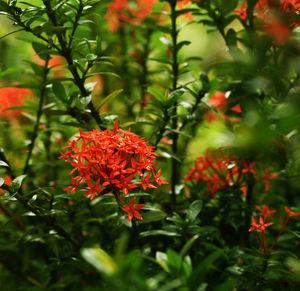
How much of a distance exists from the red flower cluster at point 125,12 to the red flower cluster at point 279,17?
0.59 meters

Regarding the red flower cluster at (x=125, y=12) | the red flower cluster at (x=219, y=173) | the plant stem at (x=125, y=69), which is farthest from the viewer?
the red flower cluster at (x=125, y=12)

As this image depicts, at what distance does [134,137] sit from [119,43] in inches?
34.9

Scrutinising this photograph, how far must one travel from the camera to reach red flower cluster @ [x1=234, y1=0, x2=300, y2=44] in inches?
18.4

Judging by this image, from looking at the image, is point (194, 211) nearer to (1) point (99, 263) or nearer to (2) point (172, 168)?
Result: (2) point (172, 168)

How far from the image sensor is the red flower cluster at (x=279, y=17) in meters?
0.47

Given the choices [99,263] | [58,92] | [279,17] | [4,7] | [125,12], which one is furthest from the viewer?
[125,12]

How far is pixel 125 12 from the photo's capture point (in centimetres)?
129

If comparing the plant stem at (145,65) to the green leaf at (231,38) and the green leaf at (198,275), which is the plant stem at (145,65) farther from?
the green leaf at (198,275)

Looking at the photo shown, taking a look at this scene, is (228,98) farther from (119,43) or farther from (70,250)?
(119,43)

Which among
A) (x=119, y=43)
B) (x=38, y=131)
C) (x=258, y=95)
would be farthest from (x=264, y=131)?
(x=119, y=43)

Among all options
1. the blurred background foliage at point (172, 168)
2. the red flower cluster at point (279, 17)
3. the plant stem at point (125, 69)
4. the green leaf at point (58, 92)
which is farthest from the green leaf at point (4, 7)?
the plant stem at point (125, 69)

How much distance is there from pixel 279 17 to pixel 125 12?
922mm

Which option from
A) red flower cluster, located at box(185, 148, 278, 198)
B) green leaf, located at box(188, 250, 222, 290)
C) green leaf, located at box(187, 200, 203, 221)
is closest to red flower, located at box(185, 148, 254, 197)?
red flower cluster, located at box(185, 148, 278, 198)

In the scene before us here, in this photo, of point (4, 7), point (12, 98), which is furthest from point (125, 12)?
point (4, 7)
